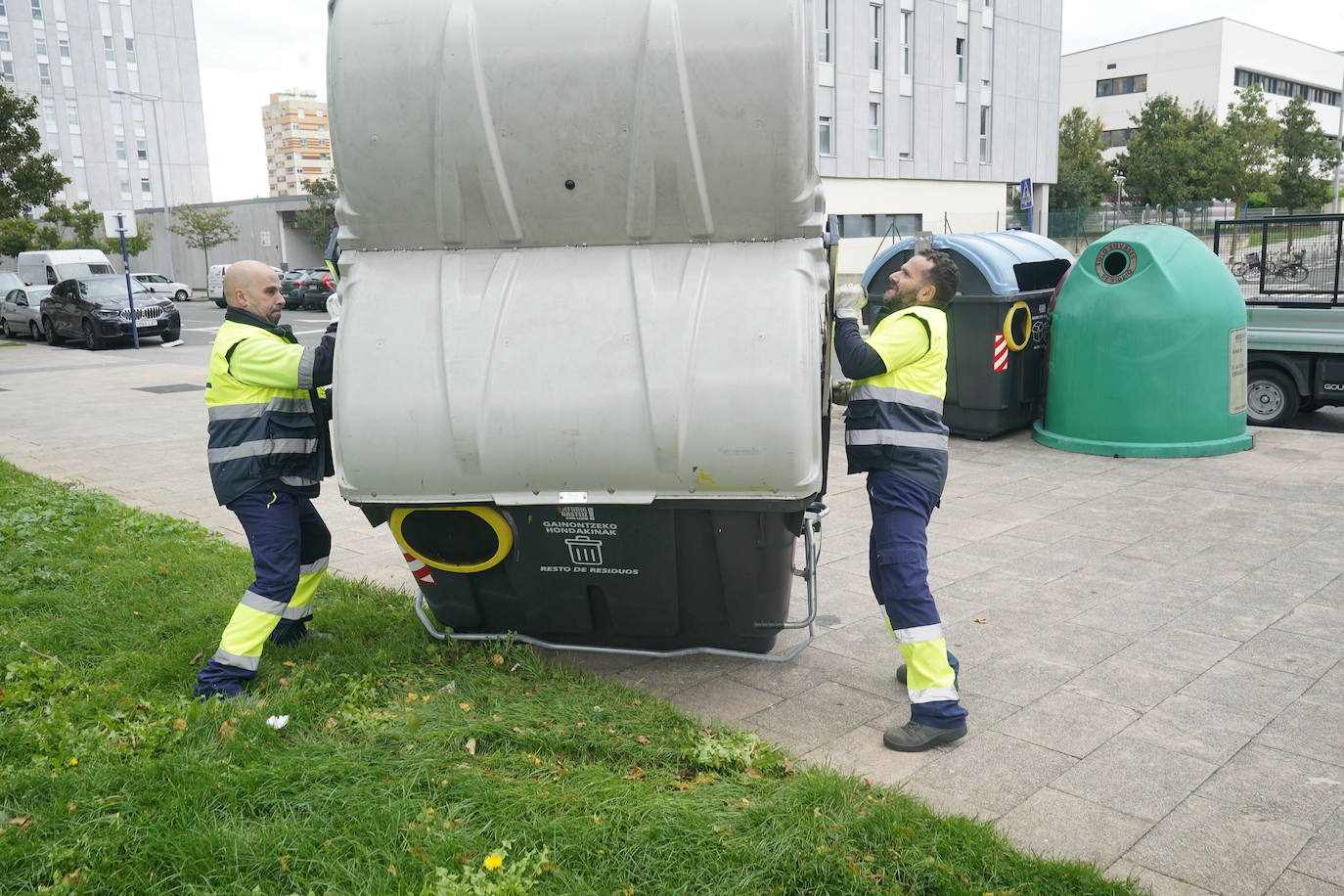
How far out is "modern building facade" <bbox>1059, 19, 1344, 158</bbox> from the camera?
7188 cm

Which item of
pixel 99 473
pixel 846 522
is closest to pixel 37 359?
pixel 99 473

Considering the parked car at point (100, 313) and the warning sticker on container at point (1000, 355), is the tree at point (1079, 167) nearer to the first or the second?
the parked car at point (100, 313)

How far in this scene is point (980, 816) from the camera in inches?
135

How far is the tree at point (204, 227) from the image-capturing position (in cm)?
4966

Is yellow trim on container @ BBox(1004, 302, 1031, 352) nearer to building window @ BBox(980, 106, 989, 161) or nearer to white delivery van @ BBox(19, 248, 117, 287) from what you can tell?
white delivery van @ BBox(19, 248, 117, 287)

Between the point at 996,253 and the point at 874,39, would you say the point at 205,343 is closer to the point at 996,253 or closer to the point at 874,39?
the point at 996,253

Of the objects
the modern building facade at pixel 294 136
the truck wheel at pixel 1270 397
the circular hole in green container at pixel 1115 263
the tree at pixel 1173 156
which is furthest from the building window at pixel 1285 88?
the modern building facade at pixel 294 136

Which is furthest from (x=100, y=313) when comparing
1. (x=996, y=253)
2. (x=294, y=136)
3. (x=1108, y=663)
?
(x=294, y=136)

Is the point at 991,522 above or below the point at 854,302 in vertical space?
below

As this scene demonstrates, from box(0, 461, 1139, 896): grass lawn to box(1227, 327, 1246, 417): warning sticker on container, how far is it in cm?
649

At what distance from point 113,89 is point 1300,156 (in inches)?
Answer: 2905

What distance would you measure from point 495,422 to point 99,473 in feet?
23.1

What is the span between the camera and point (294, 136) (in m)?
148

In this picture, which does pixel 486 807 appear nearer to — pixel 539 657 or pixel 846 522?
pixel 539 657
